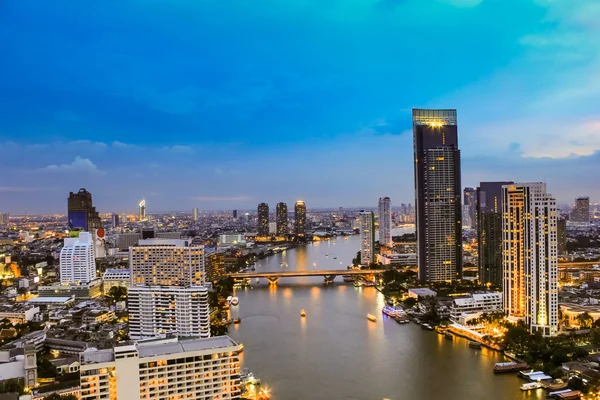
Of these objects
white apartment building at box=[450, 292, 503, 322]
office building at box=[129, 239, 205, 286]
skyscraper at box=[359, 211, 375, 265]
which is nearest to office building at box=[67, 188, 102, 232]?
skyscraper at box=[359, 211, 375, 265]

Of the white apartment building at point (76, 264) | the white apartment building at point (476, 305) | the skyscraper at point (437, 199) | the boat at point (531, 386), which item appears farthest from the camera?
the skyscraper at point (437, 199)

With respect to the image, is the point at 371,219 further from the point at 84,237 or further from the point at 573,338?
the point at 573,338

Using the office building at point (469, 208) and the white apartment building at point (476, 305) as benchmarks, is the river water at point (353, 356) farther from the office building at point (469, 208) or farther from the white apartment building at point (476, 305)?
the office building at point (469, 208)

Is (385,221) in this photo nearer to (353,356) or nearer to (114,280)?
(114,280)

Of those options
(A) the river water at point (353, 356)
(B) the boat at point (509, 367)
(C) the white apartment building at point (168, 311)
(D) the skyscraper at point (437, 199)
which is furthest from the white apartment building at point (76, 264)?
(B) the boat at point (509, 367)

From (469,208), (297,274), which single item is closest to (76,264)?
(297,274)
